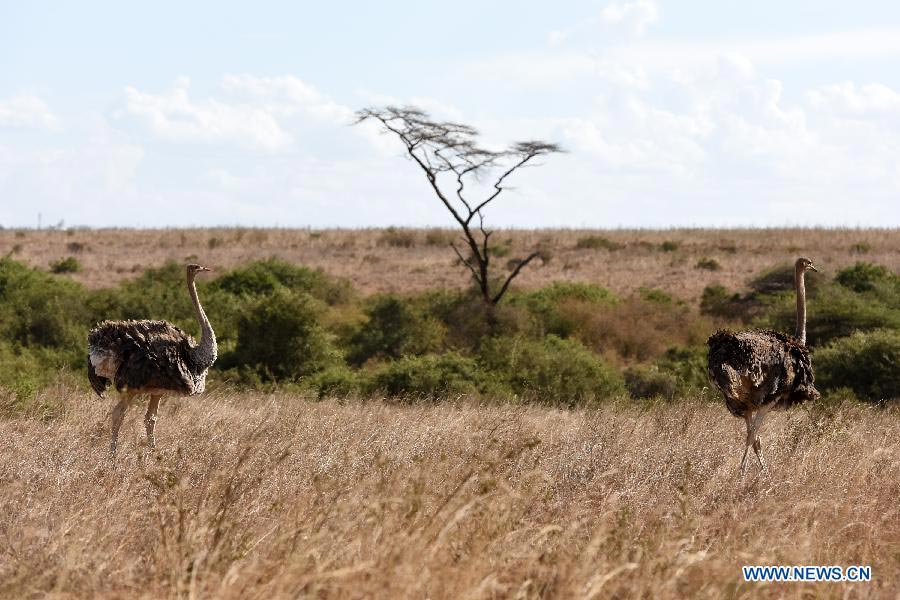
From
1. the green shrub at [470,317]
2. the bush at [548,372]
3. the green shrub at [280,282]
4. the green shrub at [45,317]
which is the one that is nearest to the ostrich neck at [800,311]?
the bush at [548,372]

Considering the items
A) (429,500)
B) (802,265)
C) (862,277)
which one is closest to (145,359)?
(429,500)

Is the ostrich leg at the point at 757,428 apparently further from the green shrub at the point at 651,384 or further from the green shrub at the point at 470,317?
the green shrub at the point at 470,317

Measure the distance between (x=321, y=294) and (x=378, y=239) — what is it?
78.9ft

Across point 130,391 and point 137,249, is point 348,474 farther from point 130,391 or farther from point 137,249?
point 137,249

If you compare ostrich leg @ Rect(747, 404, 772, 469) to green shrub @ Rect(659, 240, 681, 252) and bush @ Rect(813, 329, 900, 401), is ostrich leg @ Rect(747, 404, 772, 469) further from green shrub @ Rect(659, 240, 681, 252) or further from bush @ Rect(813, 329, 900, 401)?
green shrub @ Rect(659, 240, 681, 252)

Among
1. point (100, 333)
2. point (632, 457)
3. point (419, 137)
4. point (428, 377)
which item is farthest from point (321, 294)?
point (632, 457)

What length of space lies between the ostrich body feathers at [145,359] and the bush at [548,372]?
6.60 m

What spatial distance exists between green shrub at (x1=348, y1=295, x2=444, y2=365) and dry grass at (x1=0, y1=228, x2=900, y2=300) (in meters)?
12.0

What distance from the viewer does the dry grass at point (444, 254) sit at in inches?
1433

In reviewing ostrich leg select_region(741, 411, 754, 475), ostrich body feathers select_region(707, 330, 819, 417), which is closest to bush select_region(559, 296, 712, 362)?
ostrich body feathers select_region(707, 330, 819, 417)

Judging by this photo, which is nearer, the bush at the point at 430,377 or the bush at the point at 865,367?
the bush at the point at 430,377

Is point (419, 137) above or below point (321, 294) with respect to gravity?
above

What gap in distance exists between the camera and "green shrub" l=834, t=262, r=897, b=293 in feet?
91.2

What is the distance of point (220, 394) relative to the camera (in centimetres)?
1310
